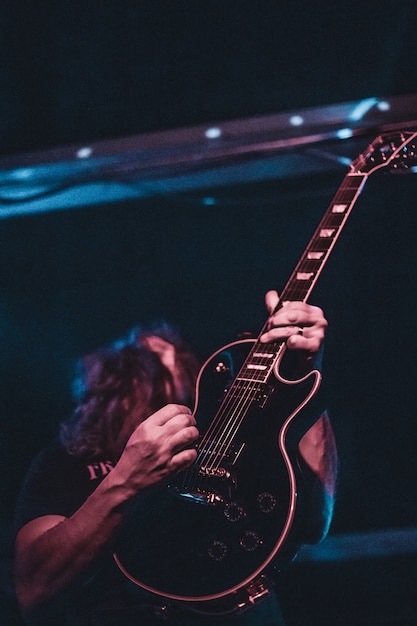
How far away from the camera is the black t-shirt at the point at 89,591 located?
1.51m

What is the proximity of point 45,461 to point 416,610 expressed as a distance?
75.6 inches

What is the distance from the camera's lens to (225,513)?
1468 millimetres

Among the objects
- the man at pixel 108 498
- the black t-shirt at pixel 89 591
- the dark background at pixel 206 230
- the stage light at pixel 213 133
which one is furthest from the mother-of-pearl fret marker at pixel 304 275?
the stage light at pixel 213 133

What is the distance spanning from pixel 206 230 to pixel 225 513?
1.96 m

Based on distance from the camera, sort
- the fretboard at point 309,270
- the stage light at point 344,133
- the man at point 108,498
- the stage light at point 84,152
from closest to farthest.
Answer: the man at point 108,498 < the fretboard at point 309,270 < the stage light at point 344,133 < the stage light at point 84,152

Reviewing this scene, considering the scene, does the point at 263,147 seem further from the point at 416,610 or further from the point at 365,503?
the point at 416,610

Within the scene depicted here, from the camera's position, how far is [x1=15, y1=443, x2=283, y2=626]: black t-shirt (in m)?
1.51

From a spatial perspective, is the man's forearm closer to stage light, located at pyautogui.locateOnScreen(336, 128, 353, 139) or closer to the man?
the man

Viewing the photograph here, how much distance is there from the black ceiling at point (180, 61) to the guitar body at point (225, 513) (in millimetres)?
1505

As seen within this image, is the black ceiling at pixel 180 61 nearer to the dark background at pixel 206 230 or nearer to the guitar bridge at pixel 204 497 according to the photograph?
the dark background at pixel 206 230

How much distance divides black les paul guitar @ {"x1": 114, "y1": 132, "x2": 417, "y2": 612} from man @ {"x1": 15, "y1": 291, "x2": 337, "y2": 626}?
0.17ft

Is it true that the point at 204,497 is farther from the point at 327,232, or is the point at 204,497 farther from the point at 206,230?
the point at 206,230

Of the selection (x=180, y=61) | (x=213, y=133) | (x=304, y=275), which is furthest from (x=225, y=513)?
(x=180, y=61)

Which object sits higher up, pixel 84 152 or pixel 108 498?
pixel 84 152
